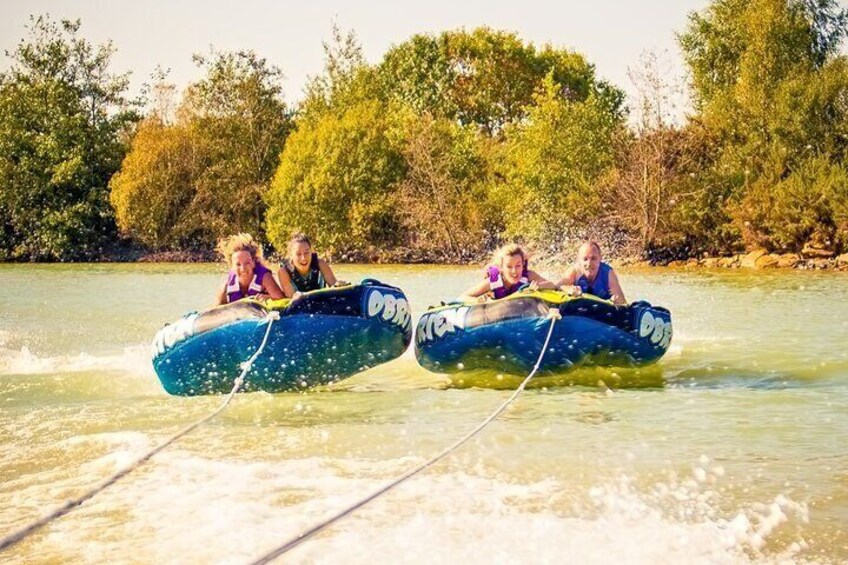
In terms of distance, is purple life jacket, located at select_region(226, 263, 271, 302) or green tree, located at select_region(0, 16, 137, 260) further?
green tree, located at select_region(0, 16, 137, 260)

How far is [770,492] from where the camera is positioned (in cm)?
498

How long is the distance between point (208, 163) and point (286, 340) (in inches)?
1166

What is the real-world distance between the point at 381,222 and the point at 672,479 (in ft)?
92.2

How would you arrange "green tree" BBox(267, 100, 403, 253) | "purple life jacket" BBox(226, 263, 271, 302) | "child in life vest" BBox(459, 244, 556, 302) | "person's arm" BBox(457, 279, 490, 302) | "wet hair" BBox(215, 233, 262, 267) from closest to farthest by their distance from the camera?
"purple life jacket" BBox(226, 263, 271, 302)
"wet hair" BBox(215, 233, 262, 267)
"child in life vest" BBox(459, 244, 556, 302)
"person's arm" BBox(457, 279, 490, 302)
"green tree" BBox(267, 100, 403, 253)

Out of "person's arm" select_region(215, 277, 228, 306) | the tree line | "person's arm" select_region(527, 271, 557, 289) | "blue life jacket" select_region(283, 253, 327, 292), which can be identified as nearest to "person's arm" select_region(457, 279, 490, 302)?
"person's arm" select_region(527, 271, 557, 289)

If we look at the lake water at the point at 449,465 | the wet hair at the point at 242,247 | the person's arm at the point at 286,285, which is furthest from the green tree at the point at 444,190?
the person's arm at the point at 286,285

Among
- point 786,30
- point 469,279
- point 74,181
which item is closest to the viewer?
point 469,279

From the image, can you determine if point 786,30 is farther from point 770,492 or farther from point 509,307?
point 770,492

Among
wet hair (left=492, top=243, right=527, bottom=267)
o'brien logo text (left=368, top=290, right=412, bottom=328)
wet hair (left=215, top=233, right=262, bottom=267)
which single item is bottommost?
o'brien logo text (left=368, top=290, right=412, bottom=328)

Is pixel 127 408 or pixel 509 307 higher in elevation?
pixel 509 307

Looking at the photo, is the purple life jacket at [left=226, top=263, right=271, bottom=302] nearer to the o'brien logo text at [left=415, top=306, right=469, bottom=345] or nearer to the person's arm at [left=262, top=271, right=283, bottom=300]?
the person's arm at [left=262, top=271, right=283, bottom=300]

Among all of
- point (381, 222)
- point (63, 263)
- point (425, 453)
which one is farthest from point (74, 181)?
point (425, 453)

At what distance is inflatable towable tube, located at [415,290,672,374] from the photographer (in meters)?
7.64

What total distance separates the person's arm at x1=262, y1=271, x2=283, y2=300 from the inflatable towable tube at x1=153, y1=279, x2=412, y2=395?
41 centimetres
